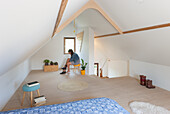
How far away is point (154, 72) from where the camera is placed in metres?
3.63

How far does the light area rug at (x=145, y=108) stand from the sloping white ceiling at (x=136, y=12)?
1832 millimetres

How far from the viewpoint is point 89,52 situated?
4926 mm

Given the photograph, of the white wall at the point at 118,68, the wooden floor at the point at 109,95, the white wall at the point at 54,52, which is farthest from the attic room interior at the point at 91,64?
the white wall at the point at 54,52

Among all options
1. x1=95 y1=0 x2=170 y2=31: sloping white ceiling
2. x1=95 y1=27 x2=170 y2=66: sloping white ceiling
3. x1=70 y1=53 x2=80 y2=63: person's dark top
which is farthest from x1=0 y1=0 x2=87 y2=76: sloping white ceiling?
x1=70 y1=53 x2=80 y2=63: person's dark top

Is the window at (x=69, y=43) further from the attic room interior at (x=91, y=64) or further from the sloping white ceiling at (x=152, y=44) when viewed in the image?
Answer: the sloping white ceiling at (x=152, y=44)

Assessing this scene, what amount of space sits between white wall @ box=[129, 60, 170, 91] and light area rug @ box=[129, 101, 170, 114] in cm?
142

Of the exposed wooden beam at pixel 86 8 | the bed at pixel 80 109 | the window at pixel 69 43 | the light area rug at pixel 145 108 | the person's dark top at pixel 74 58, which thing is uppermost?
the exposed wooden beam at pixel 86 8

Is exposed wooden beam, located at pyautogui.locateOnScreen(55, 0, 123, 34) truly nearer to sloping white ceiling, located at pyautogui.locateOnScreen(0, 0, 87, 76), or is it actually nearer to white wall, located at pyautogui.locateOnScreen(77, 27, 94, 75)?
white wall, located at pyautogui.locateOnScreen(77, 27, 94, 75)

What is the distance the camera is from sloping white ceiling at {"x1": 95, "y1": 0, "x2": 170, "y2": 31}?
2.15 meters

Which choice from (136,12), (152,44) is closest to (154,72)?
(152,44)

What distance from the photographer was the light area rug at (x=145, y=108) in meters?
2.10

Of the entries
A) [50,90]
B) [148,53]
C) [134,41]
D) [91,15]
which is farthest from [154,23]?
[50,90]

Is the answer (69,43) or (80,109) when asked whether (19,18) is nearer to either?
(80,109)

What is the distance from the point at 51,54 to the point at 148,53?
15.7ft
